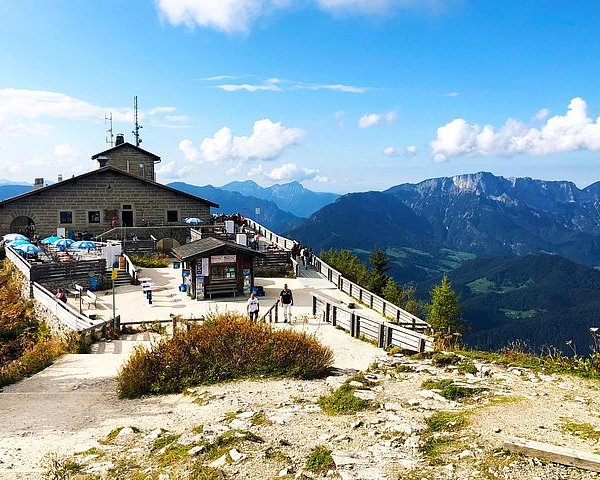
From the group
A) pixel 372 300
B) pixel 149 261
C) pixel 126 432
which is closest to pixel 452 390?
pixel 126 432

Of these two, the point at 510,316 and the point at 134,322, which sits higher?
the point at 134,322

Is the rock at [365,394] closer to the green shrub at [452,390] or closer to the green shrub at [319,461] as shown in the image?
the green shrub at [452,390]

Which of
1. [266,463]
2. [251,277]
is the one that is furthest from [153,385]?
[251,277]

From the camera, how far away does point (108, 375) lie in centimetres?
1324

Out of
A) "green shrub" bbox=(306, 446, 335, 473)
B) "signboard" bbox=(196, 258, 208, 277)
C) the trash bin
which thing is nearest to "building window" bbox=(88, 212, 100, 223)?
the trash bin

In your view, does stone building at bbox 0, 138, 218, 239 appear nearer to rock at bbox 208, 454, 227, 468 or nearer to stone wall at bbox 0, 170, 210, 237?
stone wall at bbox 0, 170, 210, 237

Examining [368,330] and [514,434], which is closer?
[514,434]

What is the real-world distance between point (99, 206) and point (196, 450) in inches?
1594

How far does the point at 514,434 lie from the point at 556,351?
5.92 meters

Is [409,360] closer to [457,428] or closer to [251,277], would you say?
[457,428]

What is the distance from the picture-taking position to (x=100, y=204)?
146 ft

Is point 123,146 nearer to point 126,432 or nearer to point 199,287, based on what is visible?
point 199,287

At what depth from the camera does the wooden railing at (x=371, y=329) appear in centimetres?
1469

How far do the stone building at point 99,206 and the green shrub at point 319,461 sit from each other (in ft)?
126
